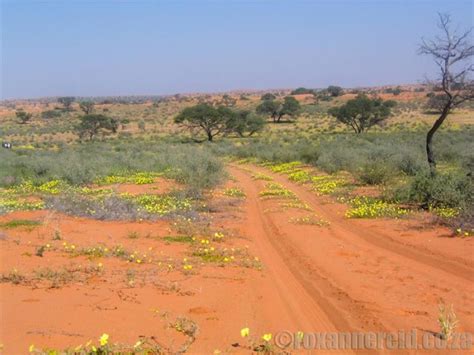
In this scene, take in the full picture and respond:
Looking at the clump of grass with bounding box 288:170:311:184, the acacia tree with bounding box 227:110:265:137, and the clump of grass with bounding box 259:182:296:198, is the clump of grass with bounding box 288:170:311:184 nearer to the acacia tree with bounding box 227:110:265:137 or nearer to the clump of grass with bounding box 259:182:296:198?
the clump of grass with bounding box 259:182:296:198

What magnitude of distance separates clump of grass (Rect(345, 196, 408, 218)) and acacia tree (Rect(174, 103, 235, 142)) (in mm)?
34667

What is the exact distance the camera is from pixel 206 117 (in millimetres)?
49781

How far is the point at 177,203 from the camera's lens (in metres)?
15.3

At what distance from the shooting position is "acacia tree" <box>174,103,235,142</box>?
49219mm

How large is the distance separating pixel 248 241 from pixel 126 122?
59.7 meters

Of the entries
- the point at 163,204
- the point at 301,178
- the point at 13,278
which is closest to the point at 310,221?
the point at 163,204

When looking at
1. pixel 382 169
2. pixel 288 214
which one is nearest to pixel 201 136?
pixel 382 169

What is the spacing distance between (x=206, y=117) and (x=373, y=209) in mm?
36834

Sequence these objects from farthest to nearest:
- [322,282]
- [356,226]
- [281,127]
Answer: [281,127]
[356,226]
[322,282]

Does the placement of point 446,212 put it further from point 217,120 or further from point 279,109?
point 279,109

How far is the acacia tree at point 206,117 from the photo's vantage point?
4922 cm

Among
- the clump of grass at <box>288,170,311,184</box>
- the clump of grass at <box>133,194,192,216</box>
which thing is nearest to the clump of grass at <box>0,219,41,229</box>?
the clump of grass at <box>133,194,192,216</box>

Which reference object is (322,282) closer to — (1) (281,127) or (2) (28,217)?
(2) (28,217)

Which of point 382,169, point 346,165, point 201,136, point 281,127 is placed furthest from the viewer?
point 281,127
